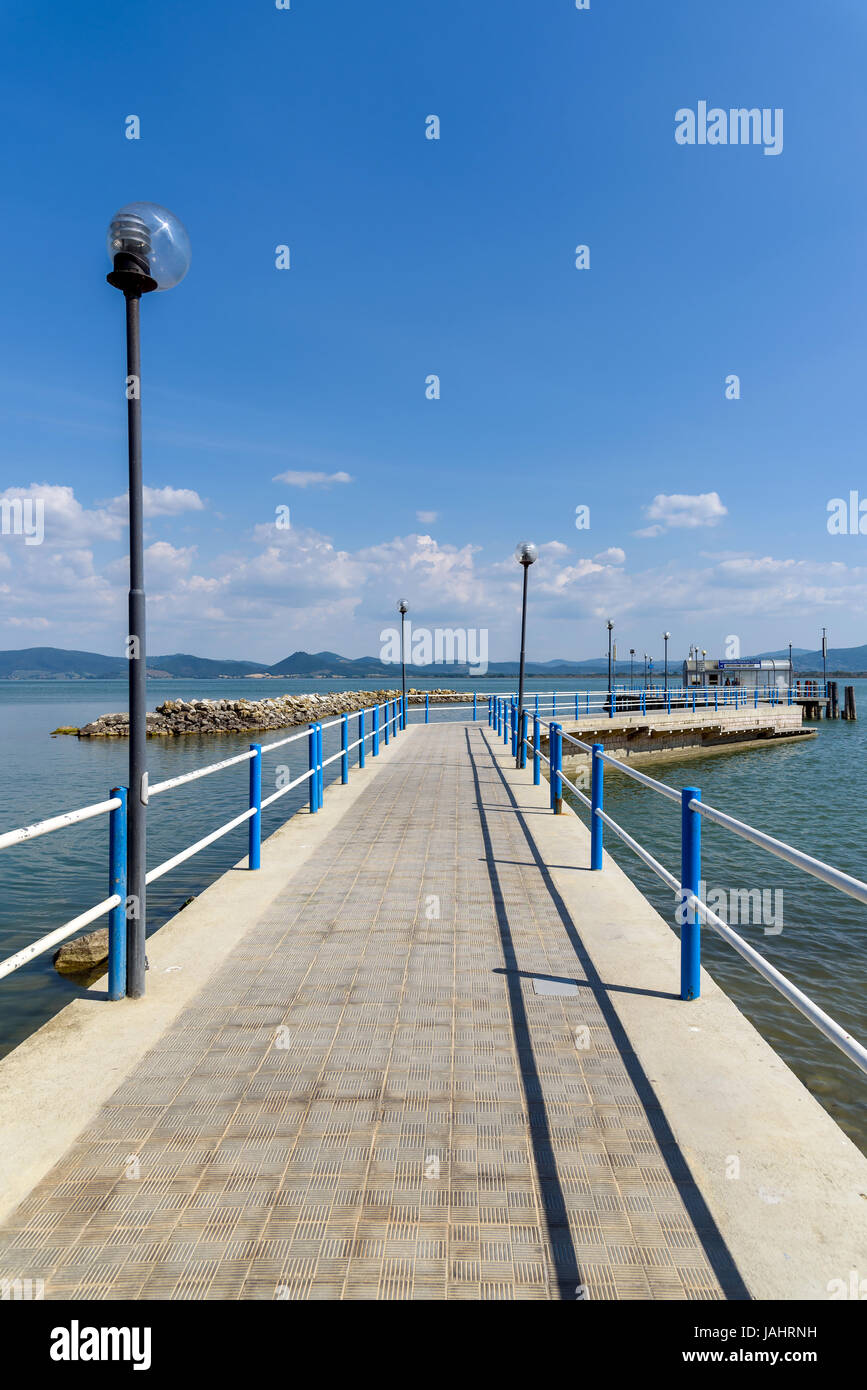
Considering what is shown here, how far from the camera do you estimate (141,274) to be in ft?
12.8

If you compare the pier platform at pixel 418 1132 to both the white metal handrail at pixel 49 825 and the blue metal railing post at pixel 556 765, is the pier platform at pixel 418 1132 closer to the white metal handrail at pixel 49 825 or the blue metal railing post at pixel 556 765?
the white metal handrail at pixel 49 825

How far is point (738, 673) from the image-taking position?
4897 centimetres

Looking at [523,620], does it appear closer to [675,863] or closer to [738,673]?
[675,863]

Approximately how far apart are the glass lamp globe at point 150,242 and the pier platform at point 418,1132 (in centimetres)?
379

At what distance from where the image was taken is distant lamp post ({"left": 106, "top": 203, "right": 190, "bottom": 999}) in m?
3.88

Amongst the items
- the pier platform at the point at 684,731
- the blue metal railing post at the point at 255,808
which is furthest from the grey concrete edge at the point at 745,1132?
the pier platform at the point at 684,731

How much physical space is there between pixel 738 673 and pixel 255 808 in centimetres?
4757

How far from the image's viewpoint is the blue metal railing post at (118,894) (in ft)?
12.6

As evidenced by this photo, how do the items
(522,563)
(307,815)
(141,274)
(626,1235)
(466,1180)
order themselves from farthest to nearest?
(522,563) < (307,815) < (141,274) < (466,1180) < (626,1235)

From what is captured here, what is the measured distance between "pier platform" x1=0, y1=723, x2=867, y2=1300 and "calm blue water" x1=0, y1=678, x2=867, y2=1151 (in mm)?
495
